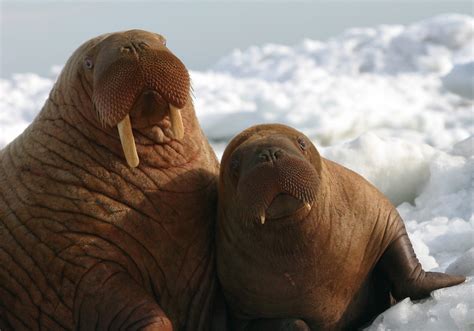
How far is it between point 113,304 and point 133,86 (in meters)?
1.08

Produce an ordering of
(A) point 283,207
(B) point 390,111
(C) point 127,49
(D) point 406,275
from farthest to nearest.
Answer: (B) point 390,111 < (D) point 406,275 < (C) point 127,49 < (A) point 283,207

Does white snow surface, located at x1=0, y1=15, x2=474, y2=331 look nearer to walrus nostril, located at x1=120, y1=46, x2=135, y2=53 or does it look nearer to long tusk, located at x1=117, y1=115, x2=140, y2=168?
long tusk, located at x1=117, y1=115, x2=140, y2=168

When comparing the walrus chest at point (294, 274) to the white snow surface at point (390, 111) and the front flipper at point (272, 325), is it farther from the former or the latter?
the white snow surface at point (390, 111)

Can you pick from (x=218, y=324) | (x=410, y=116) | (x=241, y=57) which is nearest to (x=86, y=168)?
(x=218, y=324)

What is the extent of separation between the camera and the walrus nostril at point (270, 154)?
15.5 ft

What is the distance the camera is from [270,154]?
4.75m

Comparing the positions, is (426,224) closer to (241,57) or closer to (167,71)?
(167,71)

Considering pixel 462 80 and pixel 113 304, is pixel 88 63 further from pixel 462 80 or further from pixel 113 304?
pixel 462 80

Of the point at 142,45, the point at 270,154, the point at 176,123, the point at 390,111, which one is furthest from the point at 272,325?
the point at 390,111

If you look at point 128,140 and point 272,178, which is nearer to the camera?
point 272,178

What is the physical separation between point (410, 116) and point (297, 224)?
328 inches

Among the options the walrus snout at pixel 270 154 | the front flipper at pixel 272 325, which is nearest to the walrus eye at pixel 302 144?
the walrus snout at pixel 270 154

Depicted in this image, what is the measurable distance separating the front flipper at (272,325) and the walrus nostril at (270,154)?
0.88 metres

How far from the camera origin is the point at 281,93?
50.2 ft
